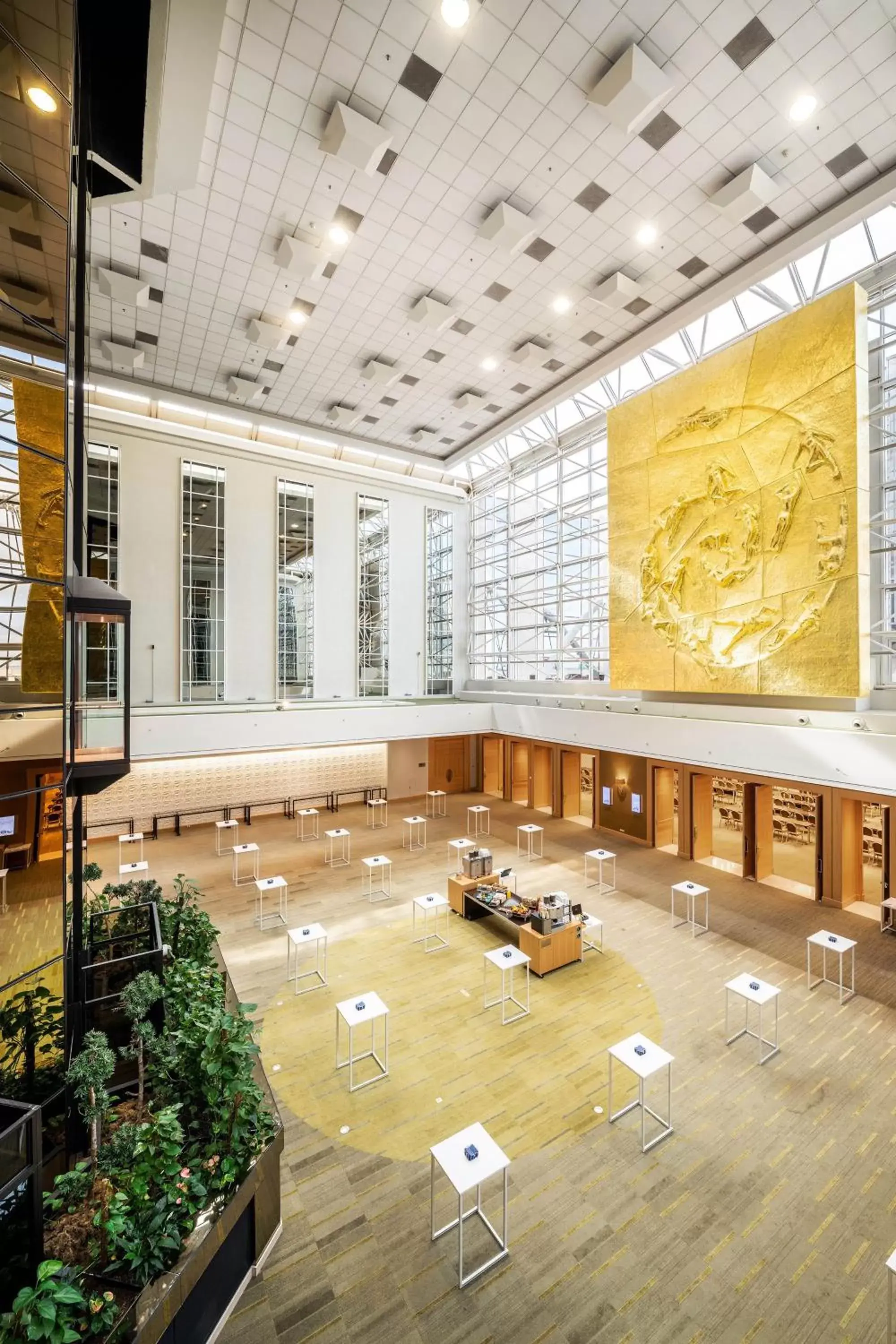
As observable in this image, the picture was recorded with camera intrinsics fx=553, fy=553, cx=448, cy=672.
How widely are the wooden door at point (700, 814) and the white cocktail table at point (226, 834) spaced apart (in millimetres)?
11279

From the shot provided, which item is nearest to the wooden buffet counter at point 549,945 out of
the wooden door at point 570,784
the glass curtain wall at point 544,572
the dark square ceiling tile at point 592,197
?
the wooden door at point 570,784

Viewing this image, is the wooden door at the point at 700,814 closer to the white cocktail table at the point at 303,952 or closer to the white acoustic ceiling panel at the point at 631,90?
the white cocktail table at the point at 303,952

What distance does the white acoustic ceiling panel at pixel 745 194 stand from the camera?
7.60 m

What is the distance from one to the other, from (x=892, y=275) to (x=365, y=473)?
1410 centimetres

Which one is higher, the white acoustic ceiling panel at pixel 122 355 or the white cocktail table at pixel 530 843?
the white acoustic ceiling panel at pixel 122 355

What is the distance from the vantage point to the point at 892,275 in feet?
30.1

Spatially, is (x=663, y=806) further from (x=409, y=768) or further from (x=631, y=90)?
(x=631, y=90)

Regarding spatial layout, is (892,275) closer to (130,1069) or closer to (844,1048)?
(844,1048)

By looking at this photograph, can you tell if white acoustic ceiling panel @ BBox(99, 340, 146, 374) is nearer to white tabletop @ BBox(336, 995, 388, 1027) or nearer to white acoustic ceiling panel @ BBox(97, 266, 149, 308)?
white acoustic ceiling panel @ BBox(97, 266, 149, 308)

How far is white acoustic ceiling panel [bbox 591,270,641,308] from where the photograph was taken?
9805 millimetres

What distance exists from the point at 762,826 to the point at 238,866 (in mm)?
11848

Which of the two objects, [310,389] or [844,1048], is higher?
[310,389]

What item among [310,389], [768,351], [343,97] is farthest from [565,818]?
[343,97]

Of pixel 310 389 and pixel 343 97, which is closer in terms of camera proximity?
pixel 343 97
